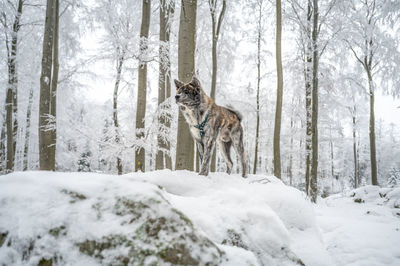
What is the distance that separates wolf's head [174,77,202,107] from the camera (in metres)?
3.50

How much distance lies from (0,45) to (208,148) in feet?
45.0

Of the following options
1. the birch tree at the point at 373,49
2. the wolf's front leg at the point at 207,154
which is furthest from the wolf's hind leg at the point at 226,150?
the birch tree at the point at 373,49

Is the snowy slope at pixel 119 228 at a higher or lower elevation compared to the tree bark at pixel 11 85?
lower

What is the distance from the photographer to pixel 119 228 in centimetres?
137

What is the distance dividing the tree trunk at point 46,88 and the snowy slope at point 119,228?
5.31 meters

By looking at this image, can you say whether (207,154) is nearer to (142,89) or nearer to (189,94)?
(189,94)

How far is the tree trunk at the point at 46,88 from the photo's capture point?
19.9 ft

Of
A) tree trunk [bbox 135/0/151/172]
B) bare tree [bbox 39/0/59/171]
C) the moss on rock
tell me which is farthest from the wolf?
bare tree [bbox 39/0/59/171]

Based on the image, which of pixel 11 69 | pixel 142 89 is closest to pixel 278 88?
pixel 142 89

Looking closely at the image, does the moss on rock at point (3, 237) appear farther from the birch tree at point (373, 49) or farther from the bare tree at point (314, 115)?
the birch tree at point (373, 49)

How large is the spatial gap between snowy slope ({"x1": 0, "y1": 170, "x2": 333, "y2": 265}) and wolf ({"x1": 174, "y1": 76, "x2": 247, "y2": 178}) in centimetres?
183

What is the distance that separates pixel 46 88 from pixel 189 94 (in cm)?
505

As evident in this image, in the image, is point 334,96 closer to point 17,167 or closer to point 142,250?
point 142,250

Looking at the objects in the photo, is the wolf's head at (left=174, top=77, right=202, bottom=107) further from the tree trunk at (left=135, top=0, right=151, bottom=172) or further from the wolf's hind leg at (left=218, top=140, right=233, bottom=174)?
the tree trunk at (left=135, top=0, right=151, bottom=172)
